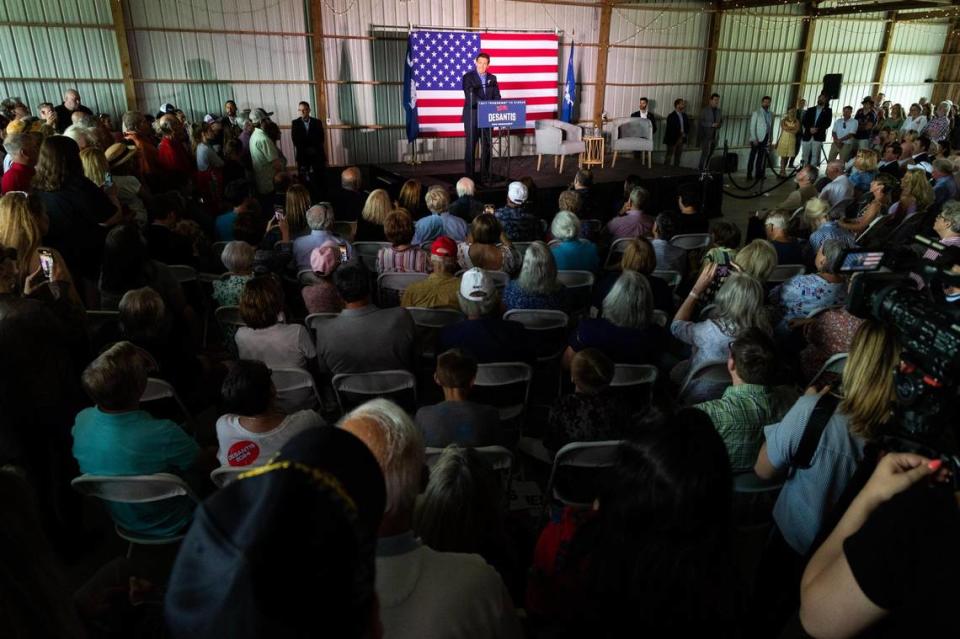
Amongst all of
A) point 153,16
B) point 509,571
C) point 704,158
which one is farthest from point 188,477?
point 704,158

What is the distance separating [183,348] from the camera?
3.36 meters

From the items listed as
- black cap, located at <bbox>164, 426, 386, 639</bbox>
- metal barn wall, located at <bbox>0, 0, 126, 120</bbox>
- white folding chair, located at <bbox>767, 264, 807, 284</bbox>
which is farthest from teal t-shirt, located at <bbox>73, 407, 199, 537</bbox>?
metal barn wall, located at <bbox>0, 0, 126, 120</bbox>

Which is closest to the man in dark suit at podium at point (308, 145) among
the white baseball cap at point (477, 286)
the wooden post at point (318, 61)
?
the wooden post at point (318, 61)

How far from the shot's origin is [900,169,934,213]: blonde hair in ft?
18.6

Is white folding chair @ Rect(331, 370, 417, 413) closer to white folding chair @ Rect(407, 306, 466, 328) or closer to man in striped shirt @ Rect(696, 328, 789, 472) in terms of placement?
white folding chair @ Rect(407, 306, 466, 328)

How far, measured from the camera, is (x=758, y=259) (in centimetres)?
375

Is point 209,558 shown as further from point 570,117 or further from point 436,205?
point 570,117

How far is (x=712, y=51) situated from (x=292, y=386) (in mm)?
14767

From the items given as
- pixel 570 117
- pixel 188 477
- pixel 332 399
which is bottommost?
pixel 332 399

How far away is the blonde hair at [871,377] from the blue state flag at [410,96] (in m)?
10.1

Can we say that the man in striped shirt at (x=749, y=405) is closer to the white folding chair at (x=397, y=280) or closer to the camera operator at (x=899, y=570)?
the camera operator at (x=899, y=570)

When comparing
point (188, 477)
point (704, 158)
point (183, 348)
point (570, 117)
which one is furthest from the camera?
point (704, 158)

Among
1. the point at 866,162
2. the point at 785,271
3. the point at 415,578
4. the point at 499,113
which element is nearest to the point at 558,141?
the point at 499,113

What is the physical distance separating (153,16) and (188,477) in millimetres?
9464
